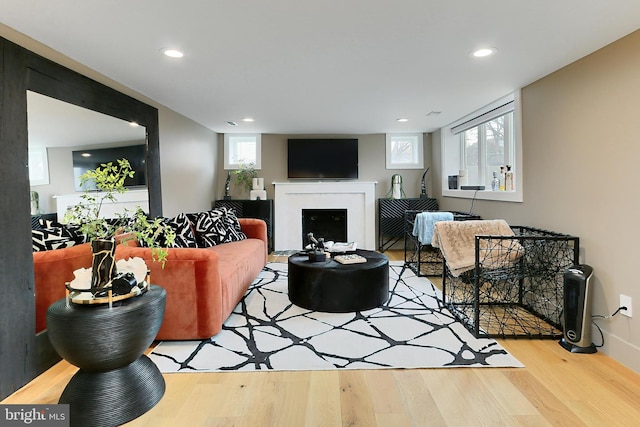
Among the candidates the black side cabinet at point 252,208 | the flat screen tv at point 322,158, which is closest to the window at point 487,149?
the flat screen tv at point 322,158

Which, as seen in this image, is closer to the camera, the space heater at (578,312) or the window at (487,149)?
the space heater at (578,312)

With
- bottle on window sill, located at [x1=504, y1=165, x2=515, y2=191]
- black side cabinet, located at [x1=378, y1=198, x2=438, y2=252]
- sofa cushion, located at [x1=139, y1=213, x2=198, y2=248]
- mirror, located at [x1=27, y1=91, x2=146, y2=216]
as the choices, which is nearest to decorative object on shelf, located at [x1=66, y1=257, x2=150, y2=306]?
mirror, located at [x1=27, y1=91, x2=146, y2=216]

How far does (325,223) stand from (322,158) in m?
1.17

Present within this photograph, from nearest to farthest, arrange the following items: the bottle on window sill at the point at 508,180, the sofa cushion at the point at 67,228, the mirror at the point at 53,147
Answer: the mirror at the point at 53,147
the sofa cushion at the point at 67,228
the bottle on window sill at the point at 508,180

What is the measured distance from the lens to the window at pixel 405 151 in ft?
20.5

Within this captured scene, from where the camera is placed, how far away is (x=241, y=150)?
6.34 metres

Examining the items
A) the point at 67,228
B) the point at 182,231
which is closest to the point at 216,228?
the point at 182,231

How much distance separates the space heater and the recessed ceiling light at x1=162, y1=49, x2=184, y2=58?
10.5 feet

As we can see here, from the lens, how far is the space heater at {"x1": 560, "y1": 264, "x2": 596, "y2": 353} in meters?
2.39

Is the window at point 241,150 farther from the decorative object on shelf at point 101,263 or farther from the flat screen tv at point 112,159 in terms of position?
the decorative object on shelf at point 101,263

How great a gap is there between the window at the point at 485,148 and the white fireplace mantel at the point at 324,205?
4.43 feet

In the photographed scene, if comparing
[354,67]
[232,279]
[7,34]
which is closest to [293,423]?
[232,279]

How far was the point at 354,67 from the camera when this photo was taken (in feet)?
9.32

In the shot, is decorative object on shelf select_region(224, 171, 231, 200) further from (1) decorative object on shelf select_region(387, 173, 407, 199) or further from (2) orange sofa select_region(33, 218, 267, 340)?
(2) orange sofa select_region(33, 218, 267, 340)
